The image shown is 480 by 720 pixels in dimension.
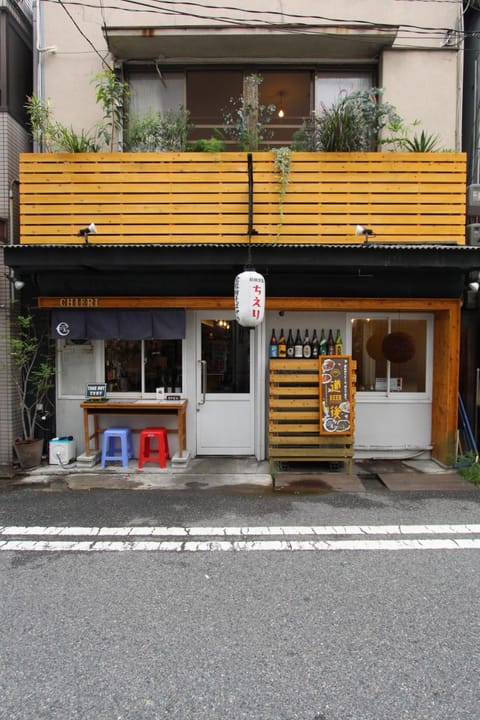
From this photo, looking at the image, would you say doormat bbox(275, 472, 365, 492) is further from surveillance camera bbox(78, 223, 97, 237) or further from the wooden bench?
surveillance camera bbox(78, 223, 97, 237)

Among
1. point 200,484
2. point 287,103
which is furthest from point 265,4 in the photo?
point 200,484

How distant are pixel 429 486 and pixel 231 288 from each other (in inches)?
172

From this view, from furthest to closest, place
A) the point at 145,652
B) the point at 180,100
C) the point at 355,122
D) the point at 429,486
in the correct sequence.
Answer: the point at 180,100, the point at 355,122, the point at 429,486, the point at 145,652

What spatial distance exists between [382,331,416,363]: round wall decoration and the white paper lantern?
9.38 feet

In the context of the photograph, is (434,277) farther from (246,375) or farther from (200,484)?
(200,484)

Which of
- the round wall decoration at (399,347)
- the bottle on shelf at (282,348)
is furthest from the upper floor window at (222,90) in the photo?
the round wall decoration at (399,347)

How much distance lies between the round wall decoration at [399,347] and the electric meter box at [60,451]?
18.9 feet

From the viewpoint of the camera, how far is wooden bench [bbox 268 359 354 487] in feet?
24.2

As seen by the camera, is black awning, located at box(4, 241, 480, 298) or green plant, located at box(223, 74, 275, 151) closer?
black awning, located at box(4, 241, 480, 298)

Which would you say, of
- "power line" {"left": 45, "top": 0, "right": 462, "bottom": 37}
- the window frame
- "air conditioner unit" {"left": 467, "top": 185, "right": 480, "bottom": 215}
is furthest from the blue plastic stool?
"power line" {"left": 45, "top": 0, "right": 462, "bottom": 37}

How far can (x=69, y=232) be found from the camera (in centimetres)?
771

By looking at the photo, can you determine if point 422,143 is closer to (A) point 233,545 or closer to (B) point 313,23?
(B) point 313,23

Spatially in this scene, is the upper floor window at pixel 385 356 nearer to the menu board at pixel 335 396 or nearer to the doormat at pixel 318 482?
the menu board at pixel 335 396

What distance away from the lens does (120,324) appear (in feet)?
26.0
